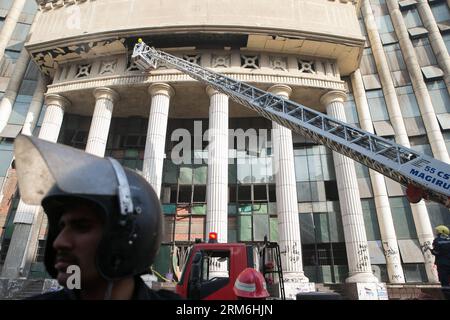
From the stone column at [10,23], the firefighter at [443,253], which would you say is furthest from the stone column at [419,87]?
the stone column at [10,23]

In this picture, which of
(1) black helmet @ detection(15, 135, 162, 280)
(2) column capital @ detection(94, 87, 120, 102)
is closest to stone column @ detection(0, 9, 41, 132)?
(2) column capital @ detection(94, 87, 120, 102)

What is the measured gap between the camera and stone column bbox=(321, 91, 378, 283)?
15123 mm

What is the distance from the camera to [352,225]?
16062 millimetres

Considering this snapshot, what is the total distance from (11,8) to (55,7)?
23.0 ft

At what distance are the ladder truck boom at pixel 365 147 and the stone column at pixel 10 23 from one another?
24772 millimetres

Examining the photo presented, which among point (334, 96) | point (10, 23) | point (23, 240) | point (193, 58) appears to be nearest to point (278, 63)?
point (334, 96)

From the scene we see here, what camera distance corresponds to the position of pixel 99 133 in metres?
17.9

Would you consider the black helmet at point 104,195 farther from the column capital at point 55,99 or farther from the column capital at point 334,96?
the column capital at point 55,99

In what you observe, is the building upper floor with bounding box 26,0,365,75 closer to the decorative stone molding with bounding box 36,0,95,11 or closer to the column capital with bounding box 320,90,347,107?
the decorative stone molding with bounding box 36,0,95,11

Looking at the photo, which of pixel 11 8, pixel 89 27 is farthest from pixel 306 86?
pixel 11 8

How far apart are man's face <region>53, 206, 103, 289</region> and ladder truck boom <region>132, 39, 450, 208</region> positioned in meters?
6.84

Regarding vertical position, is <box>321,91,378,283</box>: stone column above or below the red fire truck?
above

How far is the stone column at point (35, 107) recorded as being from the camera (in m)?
20.6

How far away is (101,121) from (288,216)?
→ 1370 cm
